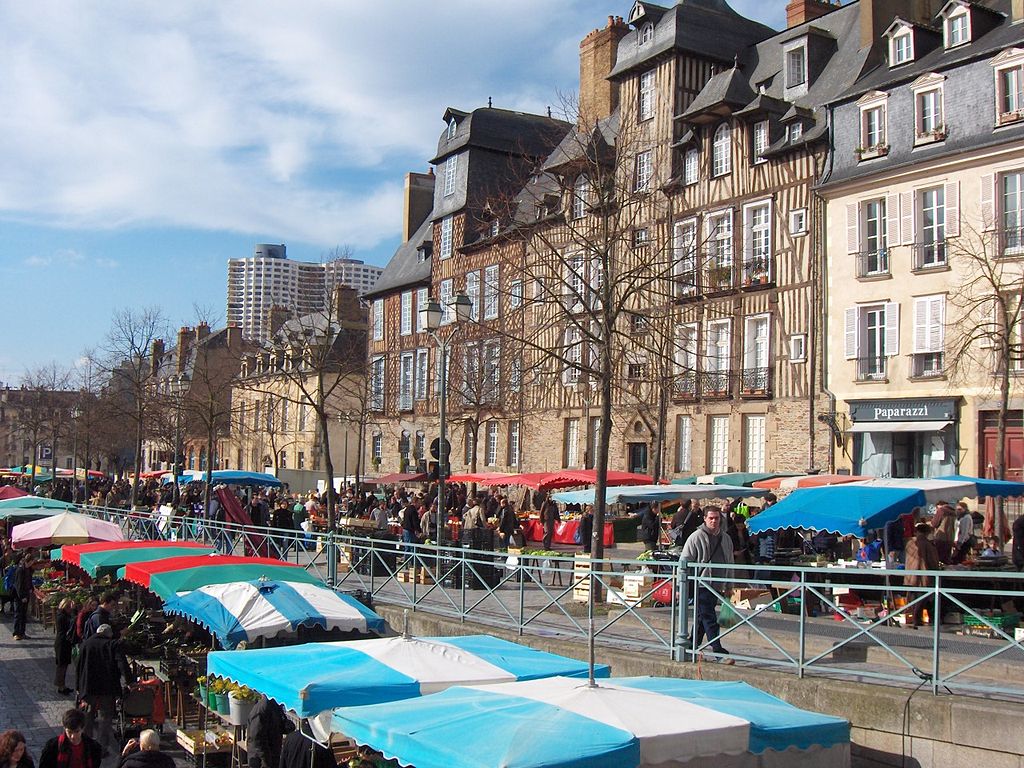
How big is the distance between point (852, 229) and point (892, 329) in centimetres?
286

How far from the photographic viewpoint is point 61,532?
18.4 metres

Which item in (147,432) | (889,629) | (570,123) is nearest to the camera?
(889,629)

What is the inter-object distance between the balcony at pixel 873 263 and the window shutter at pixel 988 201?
9.10ft

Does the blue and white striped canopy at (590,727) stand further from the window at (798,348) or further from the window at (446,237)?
the window at (446,237)

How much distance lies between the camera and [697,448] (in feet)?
101

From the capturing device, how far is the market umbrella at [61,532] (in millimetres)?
18344

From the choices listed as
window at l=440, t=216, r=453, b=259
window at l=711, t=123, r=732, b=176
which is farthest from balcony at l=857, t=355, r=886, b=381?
window at l=440, t=216, r=453, b=259

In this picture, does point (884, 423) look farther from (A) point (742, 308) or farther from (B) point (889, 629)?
(B) point (889, 629)

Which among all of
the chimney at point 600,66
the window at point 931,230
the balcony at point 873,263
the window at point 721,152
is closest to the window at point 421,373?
the chimney at point 600,66

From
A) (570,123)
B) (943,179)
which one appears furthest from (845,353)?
(570,123)

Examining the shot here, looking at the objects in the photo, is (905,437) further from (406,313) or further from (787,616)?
(406,313)

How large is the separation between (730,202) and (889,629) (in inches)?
848

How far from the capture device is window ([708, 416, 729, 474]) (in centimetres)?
3009

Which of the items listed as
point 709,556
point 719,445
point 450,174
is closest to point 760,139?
point 719,445
